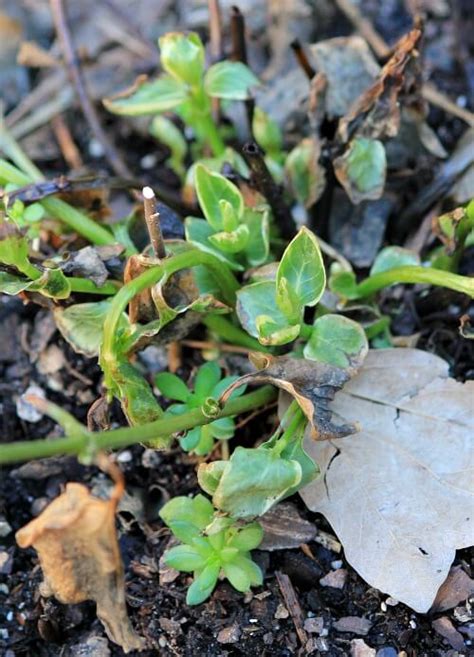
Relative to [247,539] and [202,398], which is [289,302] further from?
[247,539]

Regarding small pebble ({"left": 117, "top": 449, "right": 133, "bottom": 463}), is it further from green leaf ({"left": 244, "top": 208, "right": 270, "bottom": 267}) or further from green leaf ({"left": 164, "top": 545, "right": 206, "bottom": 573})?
green leaf ({"left": 244, "top": 208, "right": 270, "bottom": 267})

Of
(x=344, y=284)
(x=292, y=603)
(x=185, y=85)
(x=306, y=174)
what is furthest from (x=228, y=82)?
(x=292, y=603)

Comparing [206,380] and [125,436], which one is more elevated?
[125,436]

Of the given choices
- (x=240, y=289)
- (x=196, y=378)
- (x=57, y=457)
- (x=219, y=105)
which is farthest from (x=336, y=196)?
(x=57, y=457)

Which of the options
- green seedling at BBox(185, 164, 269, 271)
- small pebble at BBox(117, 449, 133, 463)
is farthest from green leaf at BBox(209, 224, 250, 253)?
small pebble at BBox(117, 449, 133, 463)

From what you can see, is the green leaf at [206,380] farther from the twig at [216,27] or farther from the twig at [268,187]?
the twig at [216,27]
